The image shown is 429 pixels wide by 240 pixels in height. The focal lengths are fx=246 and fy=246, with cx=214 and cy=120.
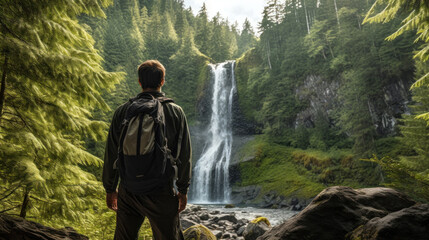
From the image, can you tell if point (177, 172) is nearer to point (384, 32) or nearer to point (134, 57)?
point (384, 32)

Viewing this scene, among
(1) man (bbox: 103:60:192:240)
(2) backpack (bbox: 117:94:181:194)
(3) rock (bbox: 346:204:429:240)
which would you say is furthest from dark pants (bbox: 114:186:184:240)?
(3) rock (bbox: 346:204:429:240)

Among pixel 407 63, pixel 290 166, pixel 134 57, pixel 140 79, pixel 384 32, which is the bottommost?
pixel 290 166

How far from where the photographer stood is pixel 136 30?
47.2 m

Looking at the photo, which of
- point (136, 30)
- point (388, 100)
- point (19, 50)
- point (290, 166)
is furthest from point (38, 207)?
point (136, 30)

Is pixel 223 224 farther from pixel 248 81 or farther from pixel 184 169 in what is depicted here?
pixel 248 81

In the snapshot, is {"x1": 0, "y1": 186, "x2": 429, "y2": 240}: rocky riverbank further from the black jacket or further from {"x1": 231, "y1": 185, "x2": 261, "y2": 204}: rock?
{"x1": 231, "y1": 185, "x2": 261, "y2": 204}: rock

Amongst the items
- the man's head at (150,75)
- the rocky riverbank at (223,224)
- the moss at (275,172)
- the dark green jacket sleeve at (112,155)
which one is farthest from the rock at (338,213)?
the moss at (275,172)

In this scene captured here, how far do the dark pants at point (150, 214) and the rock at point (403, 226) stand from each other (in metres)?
1.96

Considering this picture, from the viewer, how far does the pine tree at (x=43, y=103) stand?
9.79 feet

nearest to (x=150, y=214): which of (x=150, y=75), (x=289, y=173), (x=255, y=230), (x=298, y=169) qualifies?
(x=150, y=75)

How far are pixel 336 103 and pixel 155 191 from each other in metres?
28.3

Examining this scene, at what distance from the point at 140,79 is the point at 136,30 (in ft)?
164

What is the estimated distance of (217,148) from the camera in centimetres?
3089

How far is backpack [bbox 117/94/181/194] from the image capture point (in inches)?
77.8
